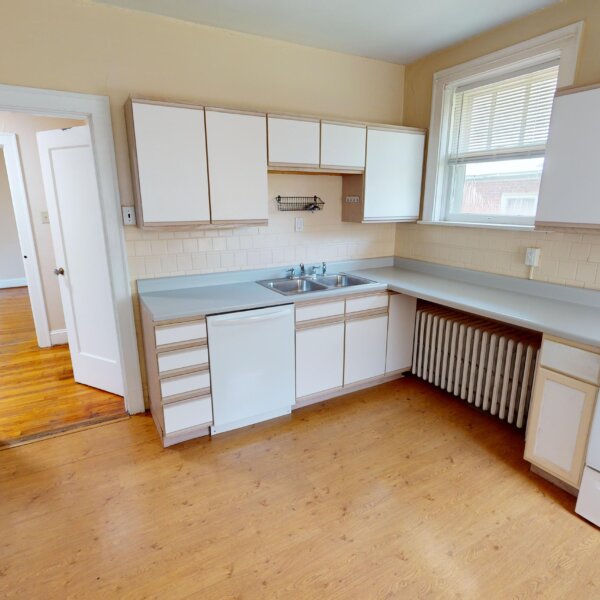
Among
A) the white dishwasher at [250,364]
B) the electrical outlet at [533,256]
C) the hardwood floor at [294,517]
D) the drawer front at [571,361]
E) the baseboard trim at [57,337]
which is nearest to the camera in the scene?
the hardwood floor at [294,517]

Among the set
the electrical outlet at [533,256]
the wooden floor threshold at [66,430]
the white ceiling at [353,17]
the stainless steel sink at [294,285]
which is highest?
the white ceiling at [353,17]

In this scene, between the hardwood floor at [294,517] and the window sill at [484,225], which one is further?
the window sill at [484,225]

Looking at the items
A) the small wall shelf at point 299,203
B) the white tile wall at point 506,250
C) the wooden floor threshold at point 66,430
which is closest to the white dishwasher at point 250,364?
the wooden floor threshold at point 66,430

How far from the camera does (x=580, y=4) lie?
7.05 ft

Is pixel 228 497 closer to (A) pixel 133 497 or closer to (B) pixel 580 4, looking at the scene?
(A) pixel 133 497

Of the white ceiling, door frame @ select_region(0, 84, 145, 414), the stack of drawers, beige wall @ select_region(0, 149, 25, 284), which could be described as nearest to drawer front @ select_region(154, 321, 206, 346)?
the stack of drawers

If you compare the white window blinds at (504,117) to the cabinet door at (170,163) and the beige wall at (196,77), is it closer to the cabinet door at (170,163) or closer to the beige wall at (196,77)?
the beige wall at (196,77)

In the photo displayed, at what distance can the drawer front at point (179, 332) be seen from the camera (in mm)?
2197

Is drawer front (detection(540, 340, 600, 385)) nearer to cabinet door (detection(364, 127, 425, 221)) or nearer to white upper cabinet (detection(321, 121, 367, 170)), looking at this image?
cabinet door (detection(364, 127, 425, 221))

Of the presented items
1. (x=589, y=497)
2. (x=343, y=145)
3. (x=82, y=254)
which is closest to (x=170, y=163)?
(x=82, y=254)

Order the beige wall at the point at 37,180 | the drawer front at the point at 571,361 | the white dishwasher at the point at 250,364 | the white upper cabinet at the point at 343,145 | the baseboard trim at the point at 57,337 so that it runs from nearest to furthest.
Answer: the drawer front at the point at 571,361 → the white dishwasher at the point at 250,364 → the white upper cabinet at the point at 343,145 → the beige wall at the point at 37,180 → the baseboard trim at the point at 57,337

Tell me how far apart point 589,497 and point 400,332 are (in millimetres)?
1549

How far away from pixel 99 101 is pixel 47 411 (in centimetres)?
219

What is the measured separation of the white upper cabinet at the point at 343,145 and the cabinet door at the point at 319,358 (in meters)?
1.18
